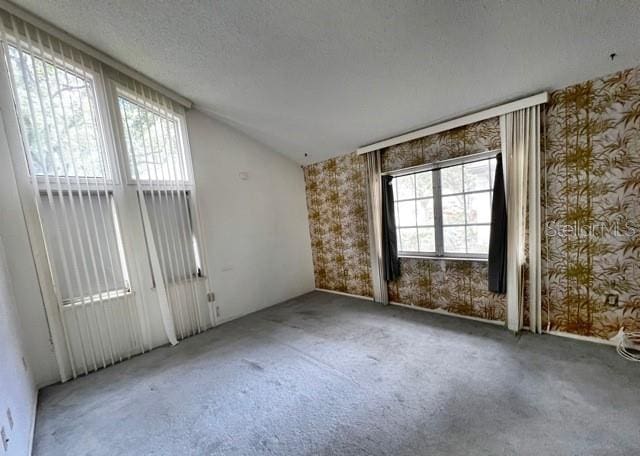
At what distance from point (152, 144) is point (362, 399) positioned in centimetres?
332

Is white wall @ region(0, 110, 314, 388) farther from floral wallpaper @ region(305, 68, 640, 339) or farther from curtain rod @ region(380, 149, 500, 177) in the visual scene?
floral wallpaper @ region(305, 68, 640, 339)

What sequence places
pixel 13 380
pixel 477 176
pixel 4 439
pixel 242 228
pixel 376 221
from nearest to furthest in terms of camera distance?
pixel 4 439 → pixel 13 380 → pixel 477 176 → pixel 376 221 → pixel 242 228

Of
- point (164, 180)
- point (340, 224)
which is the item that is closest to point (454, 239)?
point (340, 224)

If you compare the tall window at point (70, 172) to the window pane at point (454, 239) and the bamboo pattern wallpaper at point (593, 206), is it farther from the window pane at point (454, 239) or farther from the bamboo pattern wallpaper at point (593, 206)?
the bamboo pattern wallpaper at point (593, 206)

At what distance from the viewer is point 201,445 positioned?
5.14 ft

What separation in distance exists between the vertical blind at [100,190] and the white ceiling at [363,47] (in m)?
0.36

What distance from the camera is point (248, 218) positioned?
3838 millimetres

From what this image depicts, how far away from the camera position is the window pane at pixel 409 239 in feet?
11.4

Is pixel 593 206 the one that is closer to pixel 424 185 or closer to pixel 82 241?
pixel 424 185

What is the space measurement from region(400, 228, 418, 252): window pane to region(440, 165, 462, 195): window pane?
26.0 inches

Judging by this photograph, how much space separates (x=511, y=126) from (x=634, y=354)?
7.04 feet

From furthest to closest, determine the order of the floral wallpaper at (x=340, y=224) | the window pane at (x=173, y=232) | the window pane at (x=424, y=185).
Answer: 1. the floral wallpaper at (x=340, y=224)
2. the window pane at (x=424, y=185)
3. the window pane at (x=173, y=232)

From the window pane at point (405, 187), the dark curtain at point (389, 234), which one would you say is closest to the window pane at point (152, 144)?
the dark curtain at point (389, 234)

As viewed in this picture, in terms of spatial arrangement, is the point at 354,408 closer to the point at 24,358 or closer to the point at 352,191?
the point at 24,358
